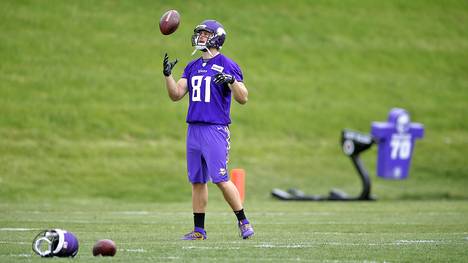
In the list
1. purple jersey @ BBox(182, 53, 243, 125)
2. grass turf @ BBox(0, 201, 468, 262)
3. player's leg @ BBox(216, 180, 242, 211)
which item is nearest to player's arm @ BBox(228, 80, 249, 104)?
purple jersey @ BBox(182, 53, 243, 125)

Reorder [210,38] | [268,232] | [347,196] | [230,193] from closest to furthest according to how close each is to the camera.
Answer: [230,193], [210,38], [268,232], [347,196]

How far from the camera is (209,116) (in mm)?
10531

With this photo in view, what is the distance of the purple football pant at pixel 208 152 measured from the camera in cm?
1045

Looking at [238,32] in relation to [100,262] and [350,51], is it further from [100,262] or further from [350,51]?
[100,262]

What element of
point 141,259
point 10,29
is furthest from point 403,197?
point 141,259

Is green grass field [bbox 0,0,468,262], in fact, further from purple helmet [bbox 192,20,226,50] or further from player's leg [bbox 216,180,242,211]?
purple helmet [bbox 192,20,226,50]

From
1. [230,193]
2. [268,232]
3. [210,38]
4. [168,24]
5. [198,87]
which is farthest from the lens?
[268,232]

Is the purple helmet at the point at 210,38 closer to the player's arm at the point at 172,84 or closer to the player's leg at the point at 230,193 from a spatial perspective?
the player's arm at the point at 172,84

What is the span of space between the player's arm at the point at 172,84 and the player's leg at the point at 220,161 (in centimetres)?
60

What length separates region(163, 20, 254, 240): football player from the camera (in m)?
10.5

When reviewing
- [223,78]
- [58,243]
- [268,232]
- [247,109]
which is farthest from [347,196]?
→ [58,243]

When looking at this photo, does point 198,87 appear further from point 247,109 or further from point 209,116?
point 247,109

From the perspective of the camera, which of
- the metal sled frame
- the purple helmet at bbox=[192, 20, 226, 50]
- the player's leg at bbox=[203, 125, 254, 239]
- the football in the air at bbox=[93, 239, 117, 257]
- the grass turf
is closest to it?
the football in the air at bbox=[93, 239, 117, 257]

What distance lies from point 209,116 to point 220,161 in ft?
1.69
